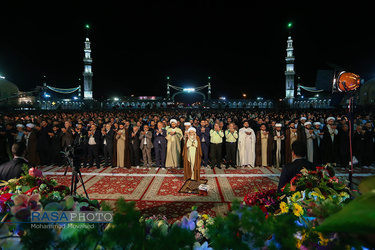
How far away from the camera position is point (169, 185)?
20.3ft

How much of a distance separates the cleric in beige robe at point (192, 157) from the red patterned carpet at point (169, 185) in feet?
1.53

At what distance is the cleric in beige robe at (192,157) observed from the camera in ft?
20.2

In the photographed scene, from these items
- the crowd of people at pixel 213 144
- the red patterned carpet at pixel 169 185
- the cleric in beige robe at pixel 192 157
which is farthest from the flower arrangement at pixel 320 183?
the crowd of people at pixel 213 144

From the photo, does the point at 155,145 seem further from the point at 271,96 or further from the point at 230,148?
the point at 271,96

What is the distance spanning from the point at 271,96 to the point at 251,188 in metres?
77.2

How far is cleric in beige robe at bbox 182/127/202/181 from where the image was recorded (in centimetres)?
617

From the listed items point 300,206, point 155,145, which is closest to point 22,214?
point 300,206

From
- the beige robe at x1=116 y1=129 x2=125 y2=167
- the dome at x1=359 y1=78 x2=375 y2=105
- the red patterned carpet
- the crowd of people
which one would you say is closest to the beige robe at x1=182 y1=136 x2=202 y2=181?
the red patterned carpet

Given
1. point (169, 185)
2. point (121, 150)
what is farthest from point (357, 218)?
point (121, 150)

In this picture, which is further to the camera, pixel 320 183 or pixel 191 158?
pixel 191 158

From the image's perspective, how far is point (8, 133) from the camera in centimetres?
777

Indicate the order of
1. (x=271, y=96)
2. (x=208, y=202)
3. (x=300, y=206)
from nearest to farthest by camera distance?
(x=300, y=206) < (x=208, y=202) < (x=271, y=96)

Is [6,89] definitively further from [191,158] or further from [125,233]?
[125,233]

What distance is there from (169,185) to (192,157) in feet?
3.49
